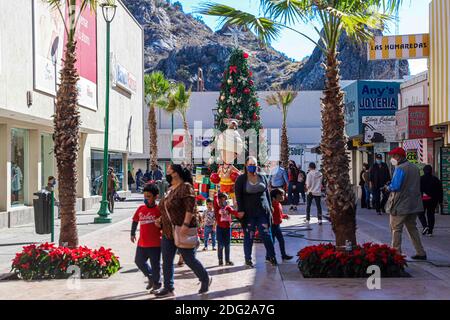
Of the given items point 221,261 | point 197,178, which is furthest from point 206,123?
point 221,261

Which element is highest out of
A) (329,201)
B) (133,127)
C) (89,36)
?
(89,36)

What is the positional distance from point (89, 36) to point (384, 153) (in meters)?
13.2

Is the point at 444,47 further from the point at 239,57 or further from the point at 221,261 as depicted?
the point at 221,261

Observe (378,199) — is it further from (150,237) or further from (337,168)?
(150,237)

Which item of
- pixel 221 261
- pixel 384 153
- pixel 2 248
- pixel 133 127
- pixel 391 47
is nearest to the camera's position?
→ pixel 221 261

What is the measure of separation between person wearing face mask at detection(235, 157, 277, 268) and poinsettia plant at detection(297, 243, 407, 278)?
3.42ft

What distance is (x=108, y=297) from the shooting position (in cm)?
779

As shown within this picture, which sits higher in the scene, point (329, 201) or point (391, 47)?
point (391, 47)

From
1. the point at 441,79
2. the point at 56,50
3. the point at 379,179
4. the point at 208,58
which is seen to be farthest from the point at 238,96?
the point at 208,58

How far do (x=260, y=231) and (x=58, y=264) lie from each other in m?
3.01

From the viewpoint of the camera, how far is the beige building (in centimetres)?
1627

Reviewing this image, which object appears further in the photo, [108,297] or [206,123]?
[206,123]

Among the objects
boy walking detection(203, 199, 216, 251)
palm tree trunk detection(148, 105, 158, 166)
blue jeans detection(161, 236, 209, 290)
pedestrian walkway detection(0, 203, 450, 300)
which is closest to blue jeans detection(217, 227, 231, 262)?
pedestrian walkway detection(0, 203, 450, 300)

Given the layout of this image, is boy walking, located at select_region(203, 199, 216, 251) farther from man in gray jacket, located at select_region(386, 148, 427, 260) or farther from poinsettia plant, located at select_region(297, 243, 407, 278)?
man in gray jacket, located at select_region(386, 148, 427, 260)
